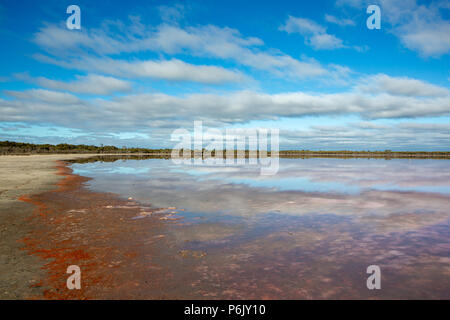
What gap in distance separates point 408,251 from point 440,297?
246 centimetres

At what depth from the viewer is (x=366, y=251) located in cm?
729

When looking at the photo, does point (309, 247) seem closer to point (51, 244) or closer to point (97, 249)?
point (97, 249)

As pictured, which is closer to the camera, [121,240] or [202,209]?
[121,240]

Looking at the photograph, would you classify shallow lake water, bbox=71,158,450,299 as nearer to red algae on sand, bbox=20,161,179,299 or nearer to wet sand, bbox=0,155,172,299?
red algae on sand, bbox=20,161,179,299

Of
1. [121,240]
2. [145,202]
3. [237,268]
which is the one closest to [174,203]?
[145,202]

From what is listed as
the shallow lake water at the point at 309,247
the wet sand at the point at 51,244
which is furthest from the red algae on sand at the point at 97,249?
the shallow lake water at the point at 309,247

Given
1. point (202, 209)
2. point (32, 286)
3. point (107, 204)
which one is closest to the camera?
point (32, 286)

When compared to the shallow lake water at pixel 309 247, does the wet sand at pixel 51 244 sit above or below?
above

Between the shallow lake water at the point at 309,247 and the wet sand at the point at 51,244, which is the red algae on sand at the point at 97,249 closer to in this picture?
the wet sand at the point at 51,244

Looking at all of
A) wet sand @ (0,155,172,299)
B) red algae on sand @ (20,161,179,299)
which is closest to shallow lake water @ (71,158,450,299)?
red algae on sand @ (20,161,179,299)

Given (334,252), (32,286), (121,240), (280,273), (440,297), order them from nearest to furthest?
1. (440,297)
2. (32,286)
3. (280,273)
4. (334,252)
5. (121,240)

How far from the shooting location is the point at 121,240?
8172 millimetres

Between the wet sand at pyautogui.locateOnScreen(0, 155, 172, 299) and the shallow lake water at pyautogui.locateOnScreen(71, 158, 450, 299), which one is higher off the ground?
the wet sand at pyautogui.locateOnScreen(0, 155, 172, 299)

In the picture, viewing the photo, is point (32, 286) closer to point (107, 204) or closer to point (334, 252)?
point (334, 252)
